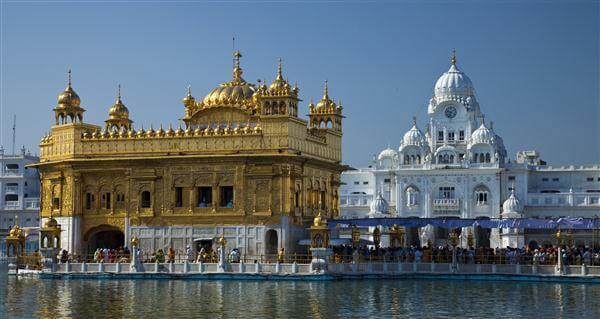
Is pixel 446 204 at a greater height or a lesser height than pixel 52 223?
greater

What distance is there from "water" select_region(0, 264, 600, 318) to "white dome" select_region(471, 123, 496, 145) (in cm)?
5362

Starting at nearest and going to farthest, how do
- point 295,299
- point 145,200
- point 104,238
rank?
point 295,299 → point 145,200 → point 104,238

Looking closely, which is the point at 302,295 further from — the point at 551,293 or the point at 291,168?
the point at 291,168

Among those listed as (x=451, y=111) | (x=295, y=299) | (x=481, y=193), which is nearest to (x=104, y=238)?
(x=295, y=299)

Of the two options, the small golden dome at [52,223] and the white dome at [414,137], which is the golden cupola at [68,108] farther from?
the white dome at [414,137]

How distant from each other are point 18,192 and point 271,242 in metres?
54.1

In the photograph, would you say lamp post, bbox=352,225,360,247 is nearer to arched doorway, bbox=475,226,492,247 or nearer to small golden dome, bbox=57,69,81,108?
small golden dome, bbox=57,69,81,108

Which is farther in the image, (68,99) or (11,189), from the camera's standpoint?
(11,189)

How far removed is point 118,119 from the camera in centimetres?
4978

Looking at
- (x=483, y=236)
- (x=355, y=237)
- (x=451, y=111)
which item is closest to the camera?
(x=355, y=237)

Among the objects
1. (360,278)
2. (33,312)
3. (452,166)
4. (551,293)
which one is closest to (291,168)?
(360,278)

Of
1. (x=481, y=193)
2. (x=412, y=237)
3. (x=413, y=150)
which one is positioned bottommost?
(x=412, y=237)

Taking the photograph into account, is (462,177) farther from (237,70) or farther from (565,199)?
(237,70)

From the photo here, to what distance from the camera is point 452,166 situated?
8981cm
